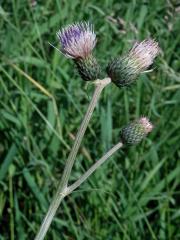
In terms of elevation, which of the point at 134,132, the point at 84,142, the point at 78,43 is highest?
the point at 78,43

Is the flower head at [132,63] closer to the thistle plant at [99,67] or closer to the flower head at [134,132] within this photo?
the thistle plant at [99,67]

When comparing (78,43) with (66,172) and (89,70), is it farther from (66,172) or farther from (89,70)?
(66,172)

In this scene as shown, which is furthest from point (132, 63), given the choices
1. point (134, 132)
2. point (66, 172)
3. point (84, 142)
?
point (84, 142)

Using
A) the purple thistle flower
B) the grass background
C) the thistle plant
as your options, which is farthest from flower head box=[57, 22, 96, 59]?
the grass background

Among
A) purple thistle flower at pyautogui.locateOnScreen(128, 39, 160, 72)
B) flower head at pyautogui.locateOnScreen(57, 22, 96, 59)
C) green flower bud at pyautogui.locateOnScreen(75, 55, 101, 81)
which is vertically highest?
flower head at pyautogui.locateOnScreen(57, 22, 96, 59)

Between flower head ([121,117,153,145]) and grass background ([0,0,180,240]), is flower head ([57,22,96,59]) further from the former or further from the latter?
grass background ([0,0,180,240])

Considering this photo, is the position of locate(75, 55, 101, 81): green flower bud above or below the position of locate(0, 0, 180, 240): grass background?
above
